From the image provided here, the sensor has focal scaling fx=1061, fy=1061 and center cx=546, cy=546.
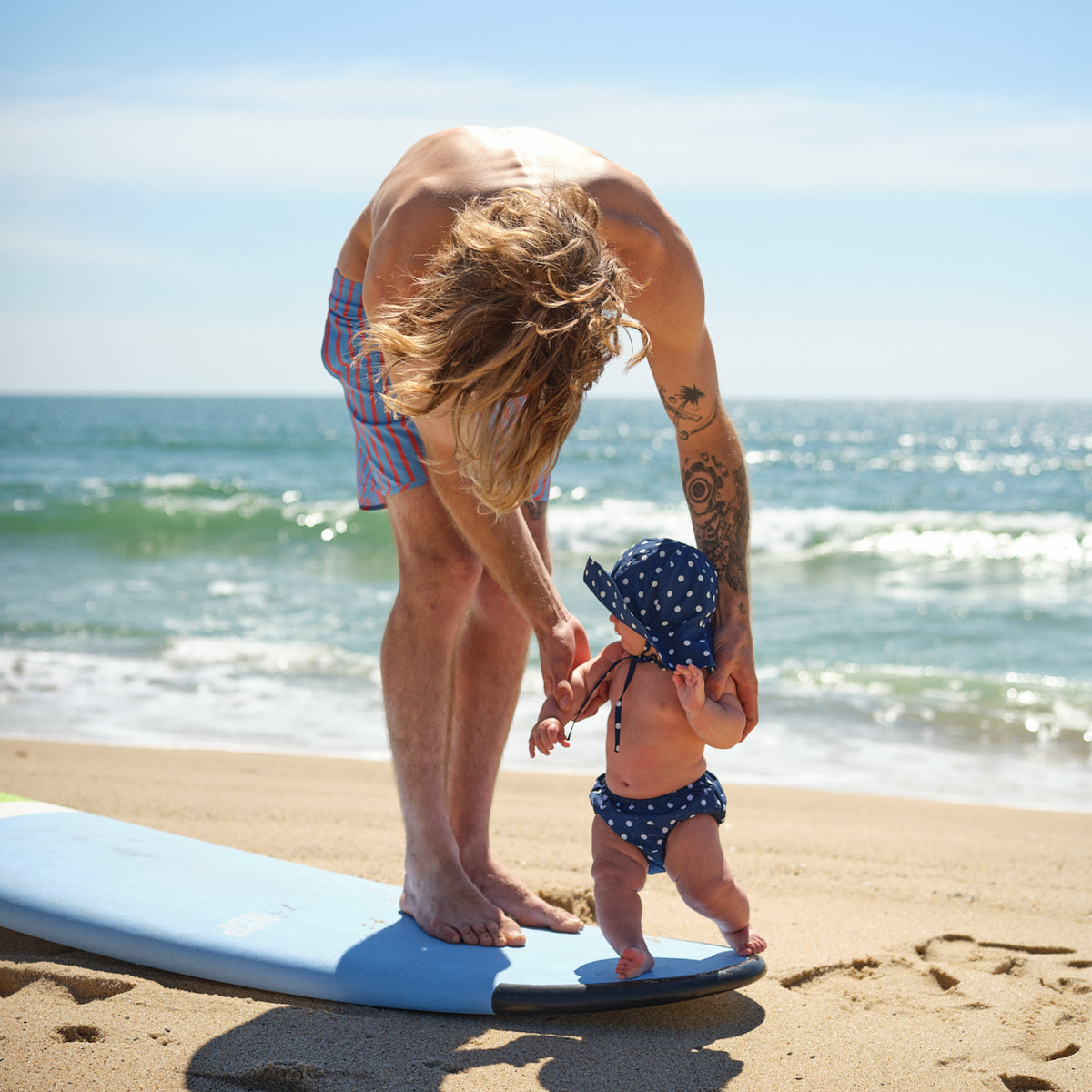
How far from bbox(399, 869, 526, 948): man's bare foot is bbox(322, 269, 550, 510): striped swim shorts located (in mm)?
939

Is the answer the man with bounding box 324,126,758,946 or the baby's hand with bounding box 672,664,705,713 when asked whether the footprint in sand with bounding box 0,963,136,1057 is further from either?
the baby's hand with bounding box 672,664,705,713

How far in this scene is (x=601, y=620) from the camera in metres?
8.37

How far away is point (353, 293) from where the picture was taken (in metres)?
2.69

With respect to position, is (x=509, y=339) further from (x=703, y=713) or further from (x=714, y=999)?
(x=714, y=999)

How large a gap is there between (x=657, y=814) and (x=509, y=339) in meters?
1.02

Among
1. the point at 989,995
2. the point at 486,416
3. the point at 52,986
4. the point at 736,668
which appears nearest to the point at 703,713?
the point at 736,668

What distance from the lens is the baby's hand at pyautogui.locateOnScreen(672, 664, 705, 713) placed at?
7.00ft

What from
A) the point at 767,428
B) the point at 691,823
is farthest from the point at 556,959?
the point at 767,428

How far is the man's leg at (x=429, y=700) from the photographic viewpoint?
2.47 meters

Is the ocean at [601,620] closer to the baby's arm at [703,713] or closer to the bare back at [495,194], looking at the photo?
the baby's arm at [703,713]

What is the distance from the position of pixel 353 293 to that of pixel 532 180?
659 mm

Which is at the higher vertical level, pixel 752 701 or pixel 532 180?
pixel 532 180

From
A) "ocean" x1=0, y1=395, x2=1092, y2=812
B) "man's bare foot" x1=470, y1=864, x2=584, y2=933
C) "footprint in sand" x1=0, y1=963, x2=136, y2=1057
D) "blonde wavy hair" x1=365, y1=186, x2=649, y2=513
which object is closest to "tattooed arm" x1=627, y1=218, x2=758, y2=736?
"blonde wavy hair" x1=365, y1=186, x2=649, y2=513

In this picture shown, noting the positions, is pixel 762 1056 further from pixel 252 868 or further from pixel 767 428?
pixel 767 428
